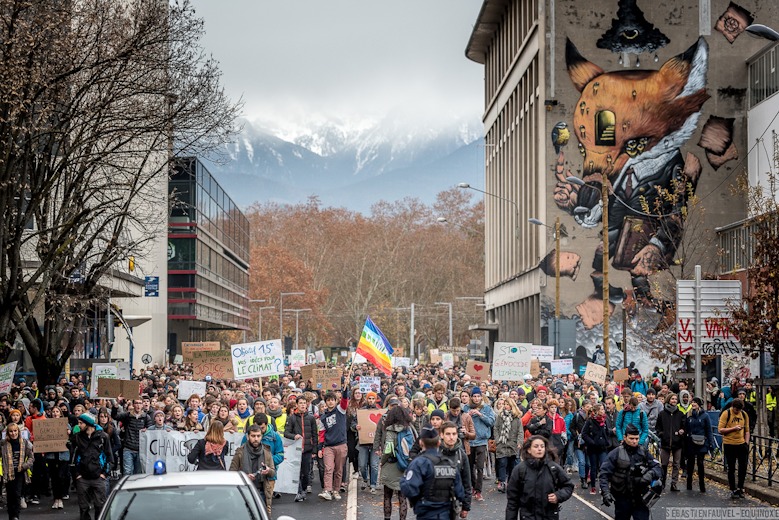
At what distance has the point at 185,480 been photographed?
32.4 feet

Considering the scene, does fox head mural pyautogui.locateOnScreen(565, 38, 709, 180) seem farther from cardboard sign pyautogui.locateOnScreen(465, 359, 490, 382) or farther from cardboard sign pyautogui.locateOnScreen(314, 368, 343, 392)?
cardboard sign pyautogui.locateOnScreen(314, 368, 343, 392)

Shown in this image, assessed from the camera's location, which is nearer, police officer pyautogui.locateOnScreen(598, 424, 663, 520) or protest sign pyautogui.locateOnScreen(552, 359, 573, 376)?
police officer pyautogui.locateOnScreen(598, 424, 663, 520)

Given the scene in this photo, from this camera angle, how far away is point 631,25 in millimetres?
64250

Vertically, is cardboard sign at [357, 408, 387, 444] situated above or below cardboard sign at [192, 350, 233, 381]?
below

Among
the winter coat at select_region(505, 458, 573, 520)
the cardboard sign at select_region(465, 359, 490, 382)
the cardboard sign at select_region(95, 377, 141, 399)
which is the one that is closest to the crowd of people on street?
the cardboard sign at select_region(95, 377, 141, 399)

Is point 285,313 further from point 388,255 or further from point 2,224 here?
point 2,224

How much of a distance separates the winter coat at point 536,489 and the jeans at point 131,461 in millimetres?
10448

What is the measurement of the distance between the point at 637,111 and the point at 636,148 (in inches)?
73.6

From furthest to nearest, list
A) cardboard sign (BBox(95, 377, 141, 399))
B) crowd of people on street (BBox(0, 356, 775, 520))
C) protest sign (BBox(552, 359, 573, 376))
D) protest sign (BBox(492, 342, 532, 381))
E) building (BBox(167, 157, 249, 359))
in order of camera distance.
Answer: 1. building (BBox(167, 157, 249, 359))
2. protest sign (BBox(552, 359, 573, 376))
3. protest sign (BBox(492, 342, 532, 381))
4. cardboard sign (BBox(95, 377, 141, 399))
5. crowd of people on street (BBox(0, 356, 775, 520))

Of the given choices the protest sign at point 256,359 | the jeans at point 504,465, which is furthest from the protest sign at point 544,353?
the jeans at point 504,465

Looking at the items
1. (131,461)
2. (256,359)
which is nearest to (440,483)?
(131,461)

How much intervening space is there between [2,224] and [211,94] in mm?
5732

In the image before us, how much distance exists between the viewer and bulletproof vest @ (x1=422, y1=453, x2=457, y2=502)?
11766 millimetres

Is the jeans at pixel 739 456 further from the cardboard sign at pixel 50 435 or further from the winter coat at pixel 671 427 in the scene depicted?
the cardboard sign at pixel 50 435
